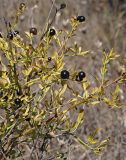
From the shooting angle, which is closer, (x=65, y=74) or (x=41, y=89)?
(x=65, y=74)

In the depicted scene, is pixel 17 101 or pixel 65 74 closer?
pixel 65 74

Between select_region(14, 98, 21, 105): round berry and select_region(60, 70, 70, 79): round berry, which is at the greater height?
select_region(60, 70, 70, 79): round berry

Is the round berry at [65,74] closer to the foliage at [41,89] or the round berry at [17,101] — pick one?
the foliage at [41,89]

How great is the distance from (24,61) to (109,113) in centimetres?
141

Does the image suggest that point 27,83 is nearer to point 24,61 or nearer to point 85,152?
point 24,61

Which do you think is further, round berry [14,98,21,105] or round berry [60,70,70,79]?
round berry [14,98,21,105]

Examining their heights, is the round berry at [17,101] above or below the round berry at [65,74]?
below

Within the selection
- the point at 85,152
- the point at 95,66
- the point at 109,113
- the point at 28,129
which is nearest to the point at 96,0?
the point at 95,66

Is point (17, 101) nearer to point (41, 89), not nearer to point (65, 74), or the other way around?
point (41, 89)

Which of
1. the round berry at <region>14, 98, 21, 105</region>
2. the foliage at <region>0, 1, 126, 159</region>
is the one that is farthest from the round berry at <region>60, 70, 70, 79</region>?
the round berry at <region>14, 98, 21, 105</region>

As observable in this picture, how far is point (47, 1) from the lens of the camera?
4527mm

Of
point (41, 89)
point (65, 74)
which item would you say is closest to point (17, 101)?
point (41, 89)

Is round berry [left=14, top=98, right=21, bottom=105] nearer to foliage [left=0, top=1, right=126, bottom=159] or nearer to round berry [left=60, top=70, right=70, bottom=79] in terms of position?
foliage [left=0, top=1, right=126, bottom=159]

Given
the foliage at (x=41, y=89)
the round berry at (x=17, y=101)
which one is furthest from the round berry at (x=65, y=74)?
the round berry at (x=17, y=101)
